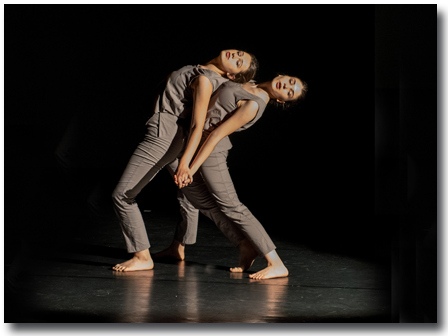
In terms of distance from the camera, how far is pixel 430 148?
2.88 metres

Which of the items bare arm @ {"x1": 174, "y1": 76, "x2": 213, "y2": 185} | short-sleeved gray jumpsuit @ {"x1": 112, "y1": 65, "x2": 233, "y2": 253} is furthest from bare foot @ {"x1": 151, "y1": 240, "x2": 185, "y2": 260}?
bare arm @ {"x1": 174, "y1": 76, "x2": 213, "y2": 185}

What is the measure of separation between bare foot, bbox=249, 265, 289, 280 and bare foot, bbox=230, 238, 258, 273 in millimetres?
148

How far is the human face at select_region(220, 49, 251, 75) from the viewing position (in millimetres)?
3309

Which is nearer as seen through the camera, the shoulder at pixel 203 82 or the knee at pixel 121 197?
the shoulder at pixel 203 82

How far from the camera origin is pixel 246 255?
3338mm

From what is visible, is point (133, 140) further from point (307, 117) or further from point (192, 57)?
point (307, 117)

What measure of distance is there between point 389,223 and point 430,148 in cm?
52

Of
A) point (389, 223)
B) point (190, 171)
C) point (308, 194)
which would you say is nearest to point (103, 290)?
point (190, 171)

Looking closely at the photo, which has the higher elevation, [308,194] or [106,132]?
[106,132]

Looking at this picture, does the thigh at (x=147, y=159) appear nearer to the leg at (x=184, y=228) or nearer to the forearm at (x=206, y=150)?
the forearm at (x=206, y=150)

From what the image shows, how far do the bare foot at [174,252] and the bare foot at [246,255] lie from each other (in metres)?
0.38

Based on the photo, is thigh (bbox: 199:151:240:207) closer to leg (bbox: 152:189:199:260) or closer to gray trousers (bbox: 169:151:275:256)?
gray trousers (bbox: 169:151:275:256)

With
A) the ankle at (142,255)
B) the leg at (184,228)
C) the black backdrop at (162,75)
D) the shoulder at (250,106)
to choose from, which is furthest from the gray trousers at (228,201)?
the black backdrop at (162,75)

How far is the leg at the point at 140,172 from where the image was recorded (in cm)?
319
